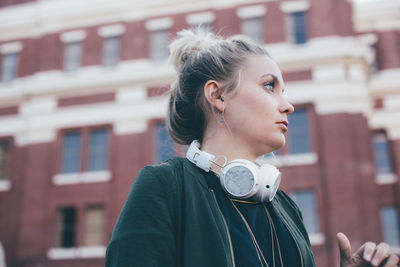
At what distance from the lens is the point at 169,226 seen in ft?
5.58

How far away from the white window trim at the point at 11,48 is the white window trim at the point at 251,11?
11.4 m

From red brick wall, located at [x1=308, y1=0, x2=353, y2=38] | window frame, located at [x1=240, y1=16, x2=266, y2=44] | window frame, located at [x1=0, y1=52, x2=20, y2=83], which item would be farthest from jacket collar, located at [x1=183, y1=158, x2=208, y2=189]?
window frame, located at [x1=0, y1=52, x2=20, y2=83]

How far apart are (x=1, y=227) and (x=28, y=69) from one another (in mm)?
7893

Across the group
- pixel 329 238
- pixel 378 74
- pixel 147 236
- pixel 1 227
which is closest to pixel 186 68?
pixel 147 236

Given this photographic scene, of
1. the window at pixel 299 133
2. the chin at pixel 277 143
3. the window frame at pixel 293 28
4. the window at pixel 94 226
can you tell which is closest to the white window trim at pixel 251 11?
the window frame at pixel 293 28

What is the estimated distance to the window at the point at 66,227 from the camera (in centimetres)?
1923

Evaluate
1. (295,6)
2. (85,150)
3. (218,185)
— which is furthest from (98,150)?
(218,185)

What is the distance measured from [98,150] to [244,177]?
18.8 metres

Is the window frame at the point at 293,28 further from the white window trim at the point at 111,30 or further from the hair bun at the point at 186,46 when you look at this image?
the hair bun at the point at 186,46

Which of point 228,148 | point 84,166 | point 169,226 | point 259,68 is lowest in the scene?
point 169,226

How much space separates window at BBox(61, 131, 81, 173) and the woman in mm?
18512

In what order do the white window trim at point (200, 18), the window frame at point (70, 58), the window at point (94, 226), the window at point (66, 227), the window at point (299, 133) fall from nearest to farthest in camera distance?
the window at point (299, 133), the window at point (94, 226), the window at point (66, 227), the white window trim at point (200, 18), the window frame at point (70, 58)

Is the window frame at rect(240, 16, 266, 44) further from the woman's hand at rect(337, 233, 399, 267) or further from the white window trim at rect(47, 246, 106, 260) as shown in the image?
the woman's hand at rect(337, 233, 399, 267)

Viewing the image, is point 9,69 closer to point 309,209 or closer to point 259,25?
point 259,25
